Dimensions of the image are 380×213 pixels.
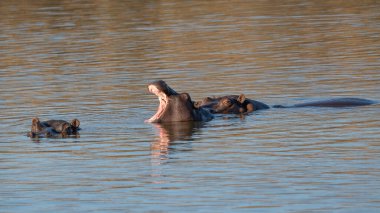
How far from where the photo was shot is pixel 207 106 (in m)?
17.4

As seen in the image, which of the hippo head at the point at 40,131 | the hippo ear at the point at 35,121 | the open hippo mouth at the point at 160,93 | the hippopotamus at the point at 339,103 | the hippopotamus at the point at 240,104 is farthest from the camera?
the hippopotamus at the point at 240,104

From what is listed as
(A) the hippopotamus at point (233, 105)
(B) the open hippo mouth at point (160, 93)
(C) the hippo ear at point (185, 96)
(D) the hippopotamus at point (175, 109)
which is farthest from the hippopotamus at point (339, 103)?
(B) the open hippo mouth at point (160, 93)

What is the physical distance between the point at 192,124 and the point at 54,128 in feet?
6.49

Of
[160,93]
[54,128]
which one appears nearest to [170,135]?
[160,93]

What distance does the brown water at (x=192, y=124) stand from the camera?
11273 mm

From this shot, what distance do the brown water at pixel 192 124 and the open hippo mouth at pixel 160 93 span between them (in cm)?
29

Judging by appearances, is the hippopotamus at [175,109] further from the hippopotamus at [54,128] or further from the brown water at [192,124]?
the hippopotamus at [54,128]

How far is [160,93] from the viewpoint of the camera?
16062mm

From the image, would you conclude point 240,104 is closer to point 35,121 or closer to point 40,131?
point 40,131

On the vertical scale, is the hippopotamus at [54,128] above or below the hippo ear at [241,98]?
below

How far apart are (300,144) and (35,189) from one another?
3499mm

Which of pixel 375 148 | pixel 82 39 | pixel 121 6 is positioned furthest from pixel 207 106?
pixel 121 6

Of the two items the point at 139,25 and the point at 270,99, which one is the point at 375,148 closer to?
the point at 270,99

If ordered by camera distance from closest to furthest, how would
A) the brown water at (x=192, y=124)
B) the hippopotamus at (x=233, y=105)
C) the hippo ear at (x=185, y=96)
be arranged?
1. the brown water at (x=192, y=124)
2. the hippo ear at (x=185, y=96)
3. the hippopotamus at (x=233, y=105)
